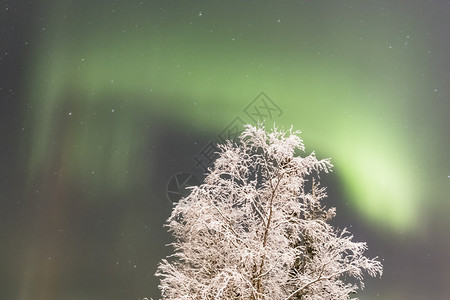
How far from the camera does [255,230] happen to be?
445cm

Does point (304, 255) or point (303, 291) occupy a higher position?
point (304, 255)

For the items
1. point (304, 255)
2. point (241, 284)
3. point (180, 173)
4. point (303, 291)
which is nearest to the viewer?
point (241, 284)

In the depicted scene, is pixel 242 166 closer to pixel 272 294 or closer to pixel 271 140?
pixel 271 140

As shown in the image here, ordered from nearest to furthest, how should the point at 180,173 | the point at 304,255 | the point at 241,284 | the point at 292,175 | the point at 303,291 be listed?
the point at 241,284, the point at 292,175, the point at 303,291, the point at 304,255, the point at 180,173

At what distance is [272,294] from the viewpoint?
443cm

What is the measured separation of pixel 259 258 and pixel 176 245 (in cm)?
108

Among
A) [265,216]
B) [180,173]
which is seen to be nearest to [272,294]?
[265,216]

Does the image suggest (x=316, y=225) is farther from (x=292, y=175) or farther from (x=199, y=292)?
(x=199, y=292)

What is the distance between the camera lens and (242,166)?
4488 mm

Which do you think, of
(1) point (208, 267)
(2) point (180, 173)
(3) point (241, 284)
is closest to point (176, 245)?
(1) point (208, 267)

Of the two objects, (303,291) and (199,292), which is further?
(303,291)

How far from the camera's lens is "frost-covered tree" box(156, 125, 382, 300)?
14.0 ft

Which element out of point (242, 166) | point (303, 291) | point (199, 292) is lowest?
point (199, 292)

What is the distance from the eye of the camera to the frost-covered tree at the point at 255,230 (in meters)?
4.27
